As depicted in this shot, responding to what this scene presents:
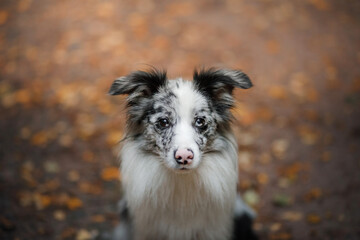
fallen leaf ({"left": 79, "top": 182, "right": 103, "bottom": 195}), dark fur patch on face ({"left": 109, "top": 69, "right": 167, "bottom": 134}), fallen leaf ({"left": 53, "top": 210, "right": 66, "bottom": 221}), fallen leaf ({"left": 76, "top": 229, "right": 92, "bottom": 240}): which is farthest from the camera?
fallen leaf ({"left": 79, "top": 182, "right": 103, "bottom": 195})

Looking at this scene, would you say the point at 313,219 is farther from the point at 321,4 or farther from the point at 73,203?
the point at 321,4

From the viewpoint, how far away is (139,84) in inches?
115

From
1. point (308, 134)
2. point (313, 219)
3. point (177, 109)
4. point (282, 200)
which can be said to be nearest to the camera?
point (177, 109)

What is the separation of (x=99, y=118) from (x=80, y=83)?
1.10m

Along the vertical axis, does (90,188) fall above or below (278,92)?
below

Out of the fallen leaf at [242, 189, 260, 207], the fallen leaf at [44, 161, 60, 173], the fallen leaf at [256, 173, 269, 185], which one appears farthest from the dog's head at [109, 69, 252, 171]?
the fallen leaf at [44, 161, 60, 173]

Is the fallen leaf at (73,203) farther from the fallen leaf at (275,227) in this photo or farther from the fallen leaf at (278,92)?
the fallen leaf at (278,92)

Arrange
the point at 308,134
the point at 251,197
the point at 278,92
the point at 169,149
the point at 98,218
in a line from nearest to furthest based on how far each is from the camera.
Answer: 1. the point at 169,149
2. the point at 98,218
3. the point at 251,197
4. the point at 308,134
5. the point at 278,92

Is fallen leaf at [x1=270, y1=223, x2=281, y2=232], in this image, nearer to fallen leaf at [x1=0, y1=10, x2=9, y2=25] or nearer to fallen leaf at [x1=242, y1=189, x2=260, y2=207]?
fallen leaf at [x1=242, y1=189, x2=260, y2=207]

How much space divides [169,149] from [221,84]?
0.73m

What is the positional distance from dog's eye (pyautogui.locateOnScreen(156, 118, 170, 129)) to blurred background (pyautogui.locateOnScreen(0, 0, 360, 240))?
1.84 m

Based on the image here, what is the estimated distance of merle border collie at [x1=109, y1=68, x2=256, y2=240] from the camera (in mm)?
2840

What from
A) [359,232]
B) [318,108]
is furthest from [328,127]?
[359,232]

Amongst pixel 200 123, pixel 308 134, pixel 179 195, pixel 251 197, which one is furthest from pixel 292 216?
pixel 200 123
